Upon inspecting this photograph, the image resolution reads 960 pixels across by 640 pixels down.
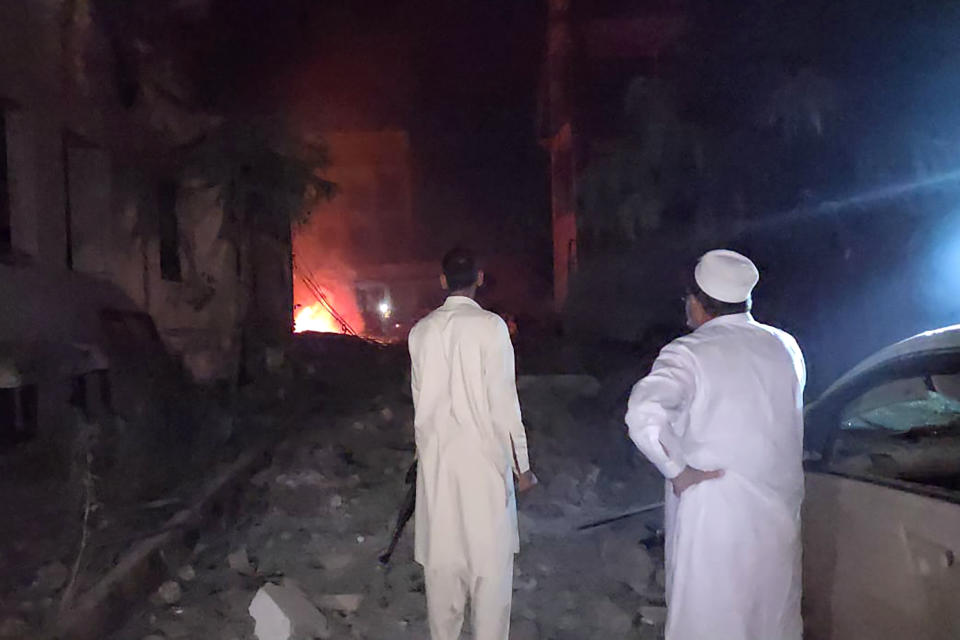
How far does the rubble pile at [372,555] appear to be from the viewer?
473cm

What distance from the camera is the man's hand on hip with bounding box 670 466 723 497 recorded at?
289 cm

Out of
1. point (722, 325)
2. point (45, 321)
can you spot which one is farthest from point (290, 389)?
point (722, 325)

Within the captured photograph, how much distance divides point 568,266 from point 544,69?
21.8 ft

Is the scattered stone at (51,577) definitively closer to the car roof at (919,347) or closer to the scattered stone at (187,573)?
the scattered stone at (187,573)

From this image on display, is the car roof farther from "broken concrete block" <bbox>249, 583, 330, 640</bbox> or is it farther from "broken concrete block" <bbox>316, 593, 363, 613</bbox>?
"broken concrete block" <bbox>316, 593, 363, 613</bbox>

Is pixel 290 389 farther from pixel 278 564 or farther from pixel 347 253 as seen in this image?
pixel 347 253

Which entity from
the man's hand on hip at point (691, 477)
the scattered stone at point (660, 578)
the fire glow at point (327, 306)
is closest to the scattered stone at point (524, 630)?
the scattered stone at point (660, 578)

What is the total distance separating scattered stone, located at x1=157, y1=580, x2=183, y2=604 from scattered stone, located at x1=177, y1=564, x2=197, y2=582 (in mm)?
287

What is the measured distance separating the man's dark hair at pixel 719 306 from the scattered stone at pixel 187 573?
412 cm

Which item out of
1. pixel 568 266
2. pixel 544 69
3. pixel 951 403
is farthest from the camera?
pixel 544 69

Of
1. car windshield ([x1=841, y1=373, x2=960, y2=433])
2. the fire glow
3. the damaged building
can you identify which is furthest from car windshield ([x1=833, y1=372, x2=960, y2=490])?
the fire glow

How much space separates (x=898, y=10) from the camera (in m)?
8.83

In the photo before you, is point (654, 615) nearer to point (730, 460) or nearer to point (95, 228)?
point (730, 460)

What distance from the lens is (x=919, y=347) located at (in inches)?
119
